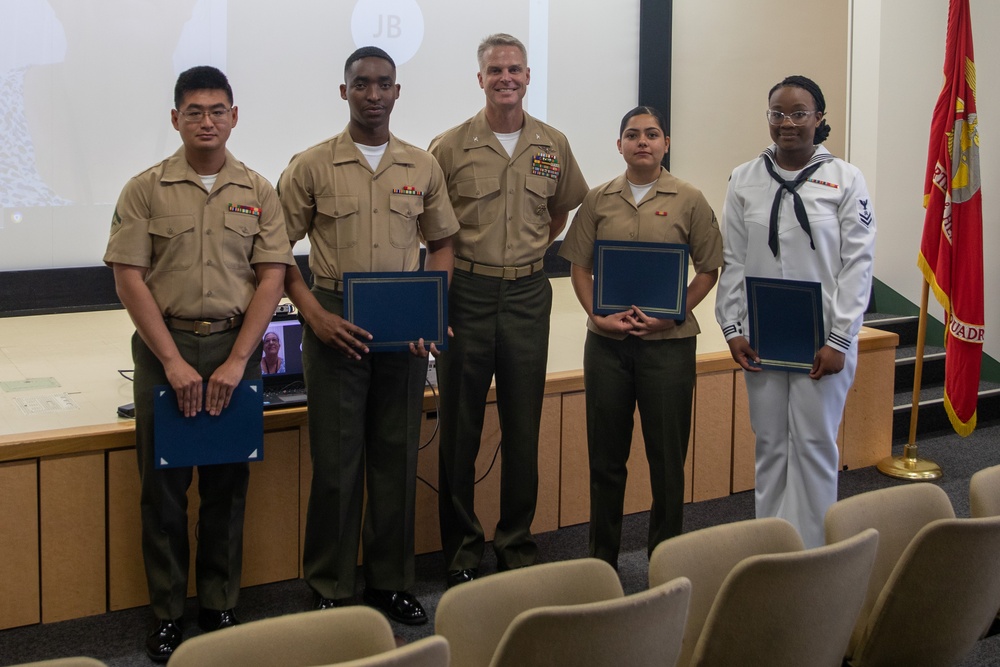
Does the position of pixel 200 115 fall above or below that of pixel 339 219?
above

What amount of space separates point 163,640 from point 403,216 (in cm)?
137

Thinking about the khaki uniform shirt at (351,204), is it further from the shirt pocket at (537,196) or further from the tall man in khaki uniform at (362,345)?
the shirt pocket at (537,196)

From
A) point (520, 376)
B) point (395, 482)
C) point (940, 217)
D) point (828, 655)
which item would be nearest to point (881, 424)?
point (940, 217)

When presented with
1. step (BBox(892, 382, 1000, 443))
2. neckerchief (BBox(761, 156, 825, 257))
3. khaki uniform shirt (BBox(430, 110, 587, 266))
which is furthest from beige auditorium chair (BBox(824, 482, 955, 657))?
step (BBox(892, 382, 1000, 443))

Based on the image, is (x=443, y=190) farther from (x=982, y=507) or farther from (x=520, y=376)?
(x=982, y=507)

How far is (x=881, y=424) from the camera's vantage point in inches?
201

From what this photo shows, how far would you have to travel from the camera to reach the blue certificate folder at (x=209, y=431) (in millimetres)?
2898

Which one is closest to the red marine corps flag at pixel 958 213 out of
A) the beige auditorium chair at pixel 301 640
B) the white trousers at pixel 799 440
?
the white trousers at pixel 799 440

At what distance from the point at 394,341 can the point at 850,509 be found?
1354 millimetres

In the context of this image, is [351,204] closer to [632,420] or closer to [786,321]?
[632,420]

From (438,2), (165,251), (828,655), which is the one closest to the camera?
(828,655)

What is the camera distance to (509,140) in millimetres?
3441

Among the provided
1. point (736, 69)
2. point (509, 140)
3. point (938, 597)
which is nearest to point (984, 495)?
point (938, 597)

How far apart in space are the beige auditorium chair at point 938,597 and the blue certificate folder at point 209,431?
5.46 feet
